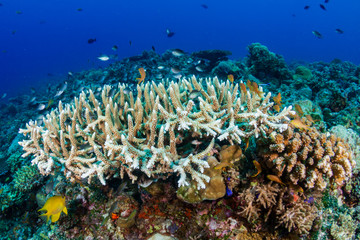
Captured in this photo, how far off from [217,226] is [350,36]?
166 m

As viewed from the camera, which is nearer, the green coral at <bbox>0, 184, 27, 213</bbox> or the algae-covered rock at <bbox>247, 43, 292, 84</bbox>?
the green coral at <bbox>0, 184, 27, 213</bbox>

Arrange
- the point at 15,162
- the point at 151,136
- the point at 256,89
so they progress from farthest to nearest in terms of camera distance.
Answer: the point at 15,162, the point at 256,89, the point at 151,136

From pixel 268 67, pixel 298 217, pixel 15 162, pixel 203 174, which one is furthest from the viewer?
pixel 268 67

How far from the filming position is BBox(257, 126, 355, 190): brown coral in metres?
2.57

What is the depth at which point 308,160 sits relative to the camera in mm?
2672

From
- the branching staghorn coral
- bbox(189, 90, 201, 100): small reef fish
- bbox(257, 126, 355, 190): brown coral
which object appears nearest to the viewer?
bbox(257, 126, 355, 190): brown coral

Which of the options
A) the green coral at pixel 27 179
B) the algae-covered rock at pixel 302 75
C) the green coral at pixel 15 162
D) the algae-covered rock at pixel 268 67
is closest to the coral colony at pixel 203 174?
the green coral at pixel 27 179

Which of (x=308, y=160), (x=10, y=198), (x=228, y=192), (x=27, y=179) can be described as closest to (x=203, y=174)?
(x=228, y=192)

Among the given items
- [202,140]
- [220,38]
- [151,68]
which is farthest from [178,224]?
[220,38]

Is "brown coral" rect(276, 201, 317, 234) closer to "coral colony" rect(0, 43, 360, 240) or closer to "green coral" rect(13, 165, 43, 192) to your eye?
"coral colony" rect(0, 43, 360, 240)

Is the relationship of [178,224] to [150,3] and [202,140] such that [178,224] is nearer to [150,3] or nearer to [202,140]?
[202,140]

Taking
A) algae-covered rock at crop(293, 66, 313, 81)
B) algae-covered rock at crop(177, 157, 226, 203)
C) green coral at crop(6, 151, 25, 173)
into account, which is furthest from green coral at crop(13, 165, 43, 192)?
algae-covered rock at crop(293, 66, 313, 81)

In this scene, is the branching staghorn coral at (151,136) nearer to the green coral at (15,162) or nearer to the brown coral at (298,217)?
the brown coral at (298,217)

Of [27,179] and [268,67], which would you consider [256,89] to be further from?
[268,67]
